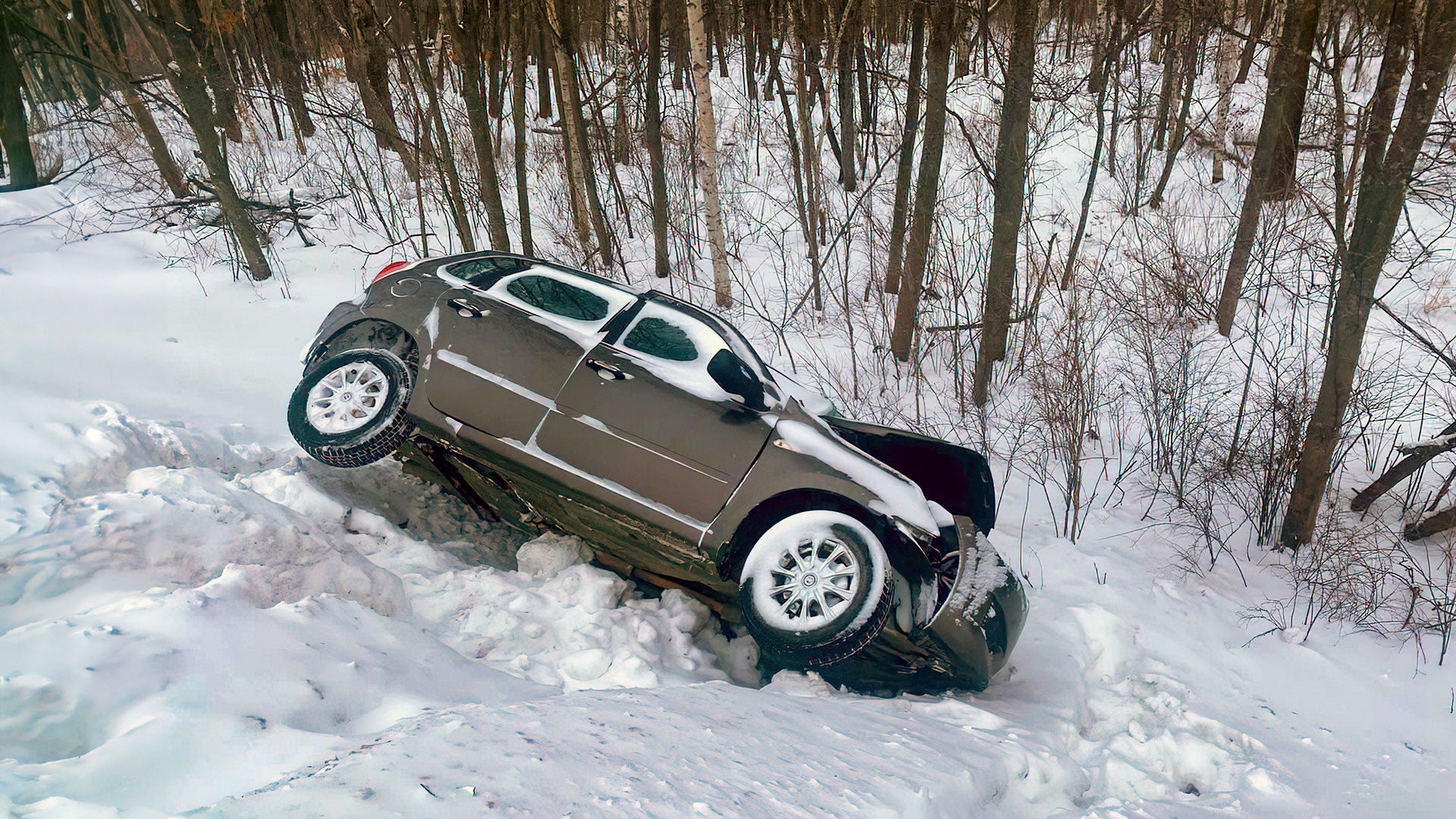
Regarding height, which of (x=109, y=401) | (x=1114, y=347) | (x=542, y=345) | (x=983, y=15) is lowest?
(x=109, y=401)

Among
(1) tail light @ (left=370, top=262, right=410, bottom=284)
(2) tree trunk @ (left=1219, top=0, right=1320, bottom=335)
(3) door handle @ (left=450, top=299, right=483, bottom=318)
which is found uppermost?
(2) tree trunk @ (left=1219, top=0, right=1320, bottom=335)

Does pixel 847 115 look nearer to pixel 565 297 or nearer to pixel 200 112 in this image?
pixel 200 112

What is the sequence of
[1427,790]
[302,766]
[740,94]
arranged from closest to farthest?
[302,766] < [1427,790] < [740,94]

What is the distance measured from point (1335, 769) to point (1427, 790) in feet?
1.32

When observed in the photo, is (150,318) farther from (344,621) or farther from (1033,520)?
(1033,520)

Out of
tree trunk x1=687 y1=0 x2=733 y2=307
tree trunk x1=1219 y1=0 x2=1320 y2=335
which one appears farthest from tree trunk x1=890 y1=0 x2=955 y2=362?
tree trunk x1=1219 y1=0 x2=1320 y2=335

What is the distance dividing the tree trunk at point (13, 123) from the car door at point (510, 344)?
11.1 meters

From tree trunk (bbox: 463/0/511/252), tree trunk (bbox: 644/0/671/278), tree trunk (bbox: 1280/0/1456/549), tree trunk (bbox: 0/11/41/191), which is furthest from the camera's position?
tree trunk (bbox: 644/0/671/278)

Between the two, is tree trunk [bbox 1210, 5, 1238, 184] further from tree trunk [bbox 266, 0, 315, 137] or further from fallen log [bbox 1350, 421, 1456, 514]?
tree trunk [bbox 266, 0, 315, 137]

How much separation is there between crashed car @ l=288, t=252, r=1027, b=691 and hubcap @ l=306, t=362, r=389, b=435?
10 mm

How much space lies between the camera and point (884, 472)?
420cm

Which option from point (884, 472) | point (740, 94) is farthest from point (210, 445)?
point (740, 94)

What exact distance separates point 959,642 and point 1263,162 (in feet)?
31.4

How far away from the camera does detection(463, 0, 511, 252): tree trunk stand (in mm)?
8531
